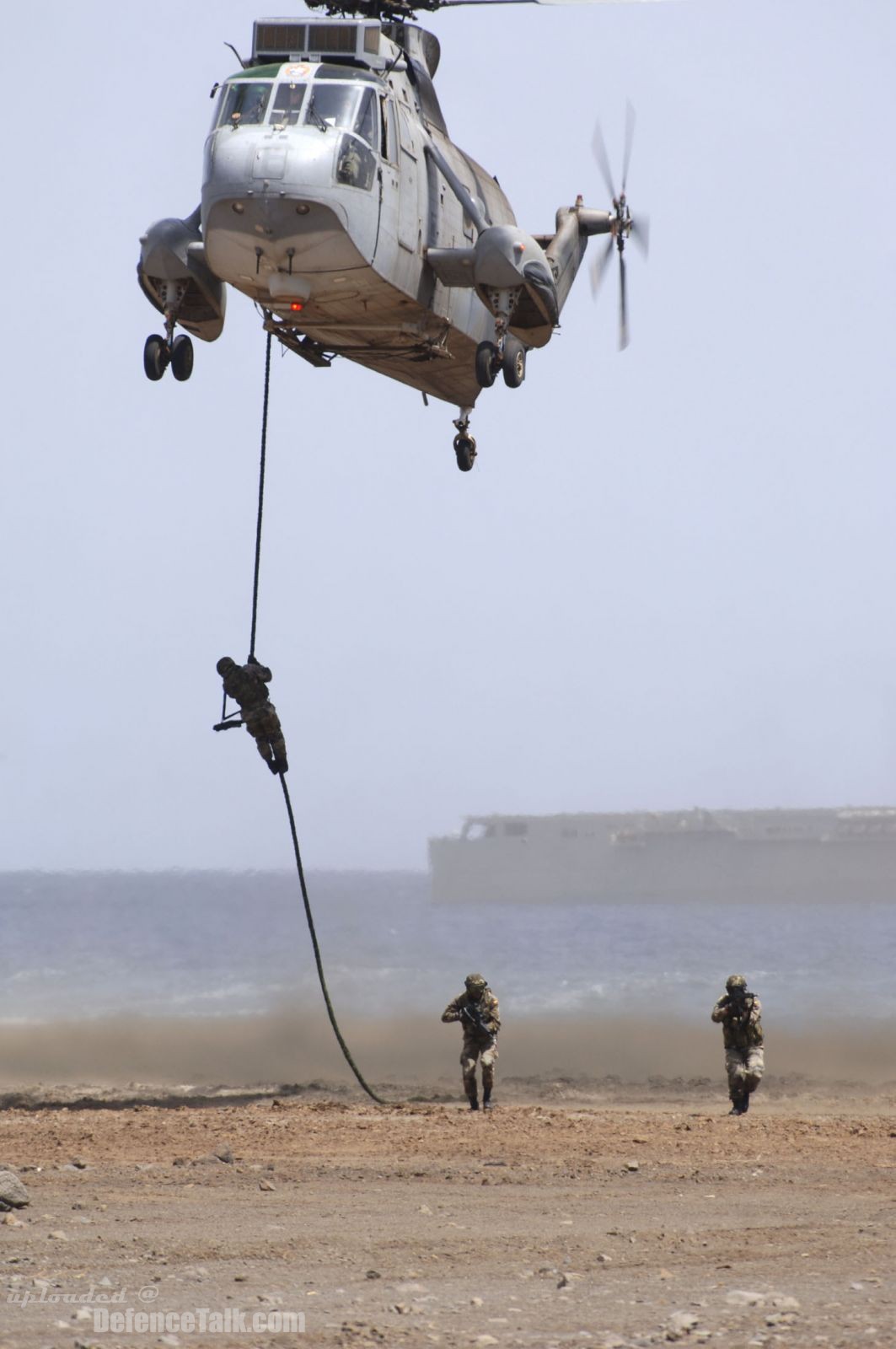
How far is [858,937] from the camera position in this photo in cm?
6272

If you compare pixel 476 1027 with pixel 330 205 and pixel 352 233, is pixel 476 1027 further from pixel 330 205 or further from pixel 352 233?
pixel 330 205

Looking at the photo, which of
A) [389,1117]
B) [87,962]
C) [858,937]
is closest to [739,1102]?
[389,1117]

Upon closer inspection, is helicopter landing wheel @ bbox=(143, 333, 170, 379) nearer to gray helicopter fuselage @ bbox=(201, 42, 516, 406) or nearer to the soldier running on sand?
gray helicopter fuselage @ bbox=(201, 42, 516, 406)

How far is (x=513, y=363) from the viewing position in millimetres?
13328

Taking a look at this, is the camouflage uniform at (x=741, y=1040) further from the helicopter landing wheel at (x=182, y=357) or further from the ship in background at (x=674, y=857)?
the ship in background at (x=674, y=857)

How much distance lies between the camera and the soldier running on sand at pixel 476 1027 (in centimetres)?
1485

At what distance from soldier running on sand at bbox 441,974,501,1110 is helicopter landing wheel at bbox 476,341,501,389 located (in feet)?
17.0

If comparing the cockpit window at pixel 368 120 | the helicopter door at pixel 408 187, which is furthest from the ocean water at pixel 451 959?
the cockpit window at pixel 368 120

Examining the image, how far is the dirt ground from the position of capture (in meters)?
7.03

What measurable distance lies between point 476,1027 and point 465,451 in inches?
203

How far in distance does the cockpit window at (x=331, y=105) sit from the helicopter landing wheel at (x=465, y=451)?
3.85 m

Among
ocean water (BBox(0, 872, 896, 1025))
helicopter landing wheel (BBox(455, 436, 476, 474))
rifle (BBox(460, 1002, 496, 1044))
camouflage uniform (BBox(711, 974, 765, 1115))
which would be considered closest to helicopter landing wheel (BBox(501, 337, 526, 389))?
helicopter landing wheel (BBox(455, 436, 476, 474))

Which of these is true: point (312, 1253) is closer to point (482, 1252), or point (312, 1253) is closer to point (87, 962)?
point (482, 1252)

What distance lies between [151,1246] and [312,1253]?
0.84 metres
